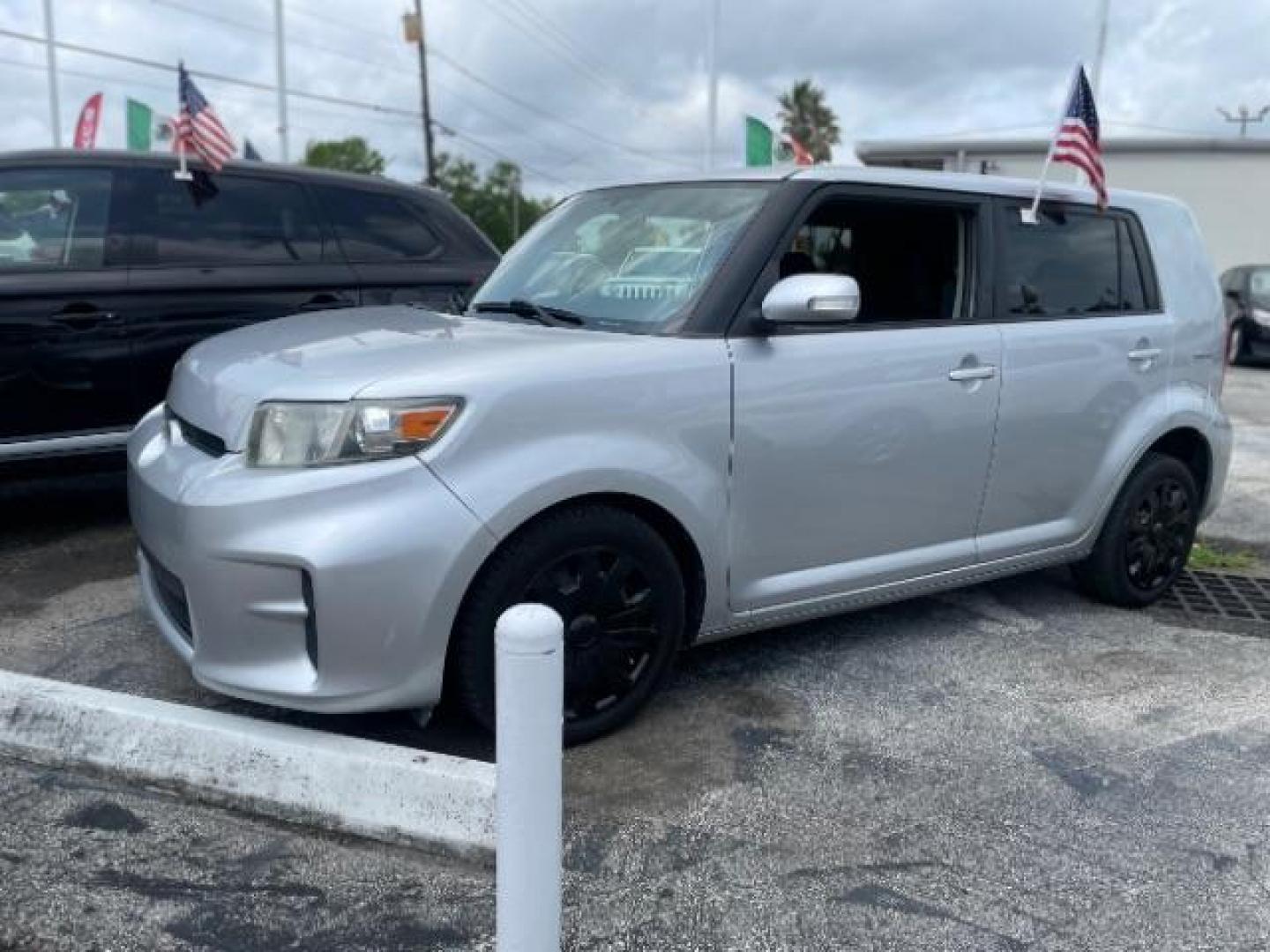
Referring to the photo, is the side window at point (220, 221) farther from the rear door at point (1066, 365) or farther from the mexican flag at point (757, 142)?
the mexican flag at point (757, 142)

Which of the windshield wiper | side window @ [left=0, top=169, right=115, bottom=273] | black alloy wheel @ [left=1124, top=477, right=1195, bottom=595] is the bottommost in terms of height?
black alloy wheel @ [left=1124, top=477, right=1195, bottom=595]

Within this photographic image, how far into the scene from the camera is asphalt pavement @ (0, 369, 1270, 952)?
8.19ft

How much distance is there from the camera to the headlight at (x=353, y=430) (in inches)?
113

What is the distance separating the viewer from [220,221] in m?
5.41

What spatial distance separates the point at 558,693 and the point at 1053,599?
3.57 meters

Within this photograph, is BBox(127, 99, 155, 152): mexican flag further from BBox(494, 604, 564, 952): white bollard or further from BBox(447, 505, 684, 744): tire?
BBox(494, 604, 564, 952): white bollard

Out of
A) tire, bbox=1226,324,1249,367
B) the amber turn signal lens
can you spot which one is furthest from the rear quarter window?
tire, bbox=1226,324,1249,367

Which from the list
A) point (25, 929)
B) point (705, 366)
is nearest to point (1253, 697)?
point (705, 366)

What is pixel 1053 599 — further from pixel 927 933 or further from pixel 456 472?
pixel 456 472

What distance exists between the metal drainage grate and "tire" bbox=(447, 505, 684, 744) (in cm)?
264

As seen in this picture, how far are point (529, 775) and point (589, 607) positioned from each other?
126 cm

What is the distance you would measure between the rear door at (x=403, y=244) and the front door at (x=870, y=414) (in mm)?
2247

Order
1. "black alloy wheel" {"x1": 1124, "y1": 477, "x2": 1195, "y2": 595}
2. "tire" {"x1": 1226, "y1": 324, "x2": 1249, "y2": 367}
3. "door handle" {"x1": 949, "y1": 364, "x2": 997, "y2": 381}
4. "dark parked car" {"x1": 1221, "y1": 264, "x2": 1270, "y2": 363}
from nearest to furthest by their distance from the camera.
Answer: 1. "door handle" {"x1": 949, "y1": 364, "x2": 997, "y2": 381}
2. "black alloy wheel" {"x1": 1124, "y1": 477, "x2": 1195, "y2": 595}
3. "dark parked car" {"x1": 1221, "y1": 264, "x2": 1270, "y2": 363}
4. "tire" {"x1": 1226, "y1": 324, "x2": 1249, "y2": 367}

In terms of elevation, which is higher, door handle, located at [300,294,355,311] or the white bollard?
door handle, located at [300,294,355,311]
